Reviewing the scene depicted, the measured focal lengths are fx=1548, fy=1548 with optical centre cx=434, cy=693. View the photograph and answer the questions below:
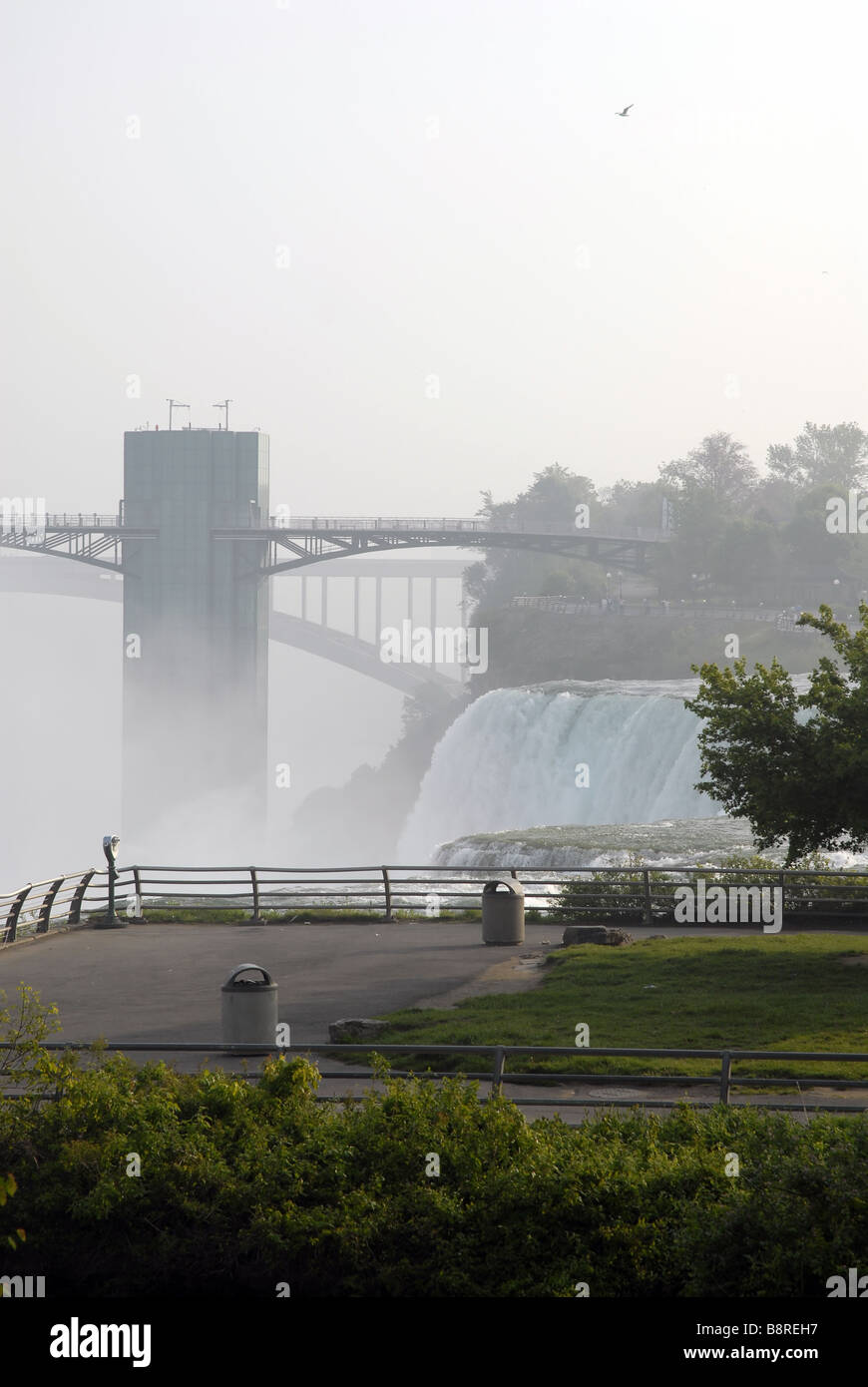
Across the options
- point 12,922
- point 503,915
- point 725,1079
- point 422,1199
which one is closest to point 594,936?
point 503,915

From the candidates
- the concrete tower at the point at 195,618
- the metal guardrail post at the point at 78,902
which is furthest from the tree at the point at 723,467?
the metal guardrail post at the point at 78,902

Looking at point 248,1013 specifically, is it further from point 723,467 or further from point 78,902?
point 723,467

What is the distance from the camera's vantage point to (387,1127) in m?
9.62

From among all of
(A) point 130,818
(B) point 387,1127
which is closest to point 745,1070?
(B) point 387,1127

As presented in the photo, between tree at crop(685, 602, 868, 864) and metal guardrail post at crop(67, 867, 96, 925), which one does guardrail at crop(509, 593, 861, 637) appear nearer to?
metal guardrail post at crop(67, 867, 96, 925)

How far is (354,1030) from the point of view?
15445mm

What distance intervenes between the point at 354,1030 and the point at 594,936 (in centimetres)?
706

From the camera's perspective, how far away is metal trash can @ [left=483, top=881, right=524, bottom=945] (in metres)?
22.2

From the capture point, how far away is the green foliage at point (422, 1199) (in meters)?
8.09

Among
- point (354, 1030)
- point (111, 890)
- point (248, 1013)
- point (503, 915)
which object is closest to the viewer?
point (248, 1013)

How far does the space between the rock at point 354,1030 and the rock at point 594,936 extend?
662 centimetres

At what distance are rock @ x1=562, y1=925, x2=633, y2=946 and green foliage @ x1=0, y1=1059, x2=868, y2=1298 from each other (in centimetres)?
1156

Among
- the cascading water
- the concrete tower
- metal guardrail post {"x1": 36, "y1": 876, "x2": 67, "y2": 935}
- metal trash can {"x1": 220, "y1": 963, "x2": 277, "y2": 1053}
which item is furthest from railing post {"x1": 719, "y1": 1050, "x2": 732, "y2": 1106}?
the concrete tower
